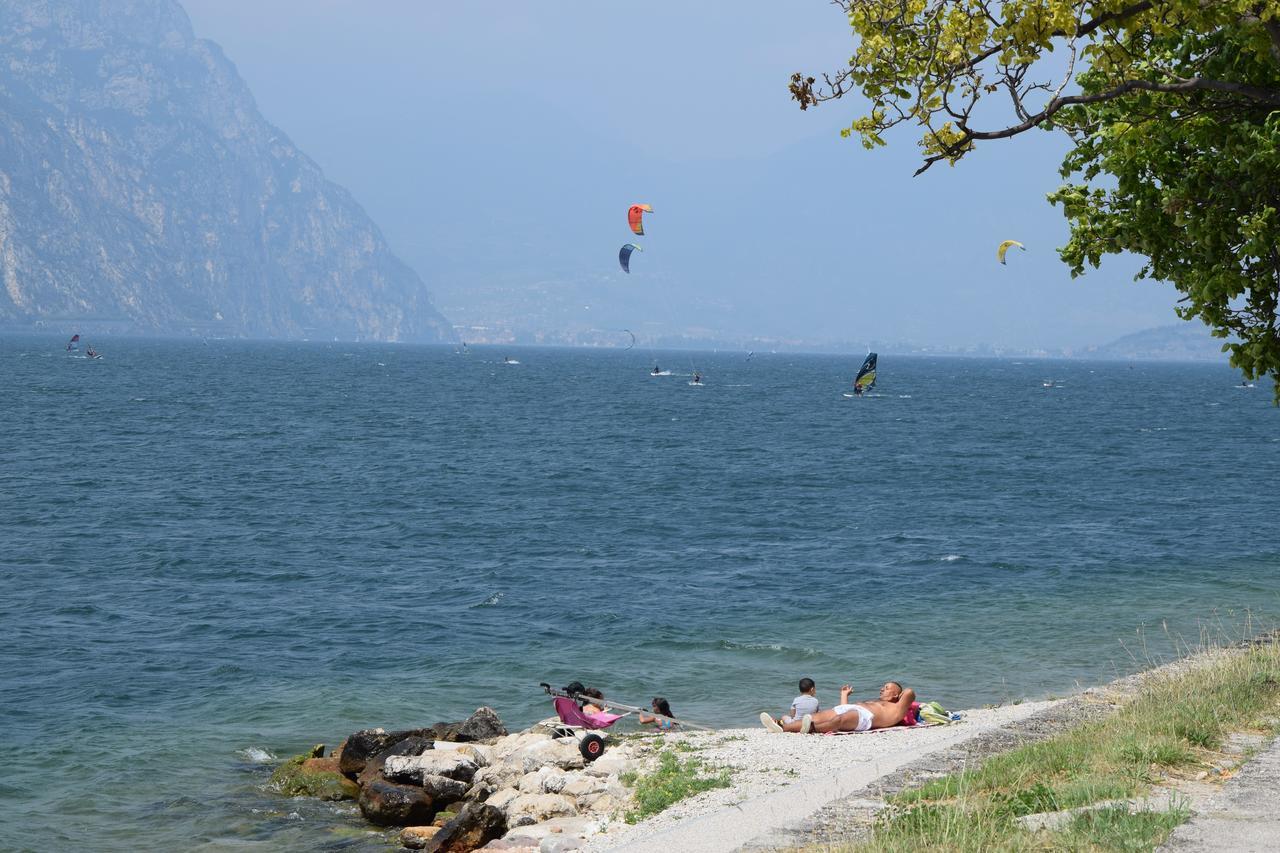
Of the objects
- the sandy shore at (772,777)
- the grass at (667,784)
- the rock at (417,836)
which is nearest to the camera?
the sandy shore at (772,777)

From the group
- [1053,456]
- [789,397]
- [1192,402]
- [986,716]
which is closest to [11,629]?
[986,716]

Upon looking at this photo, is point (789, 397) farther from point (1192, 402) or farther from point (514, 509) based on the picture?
point (514, 509)

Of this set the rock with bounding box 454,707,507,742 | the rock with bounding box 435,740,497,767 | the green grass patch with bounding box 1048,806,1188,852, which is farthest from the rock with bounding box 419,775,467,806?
the green grass patch with bounding box 1048,806,1188,852

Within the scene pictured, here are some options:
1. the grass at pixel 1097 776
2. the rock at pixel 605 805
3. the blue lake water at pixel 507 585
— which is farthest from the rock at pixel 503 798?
the grass at pixel 1097 776

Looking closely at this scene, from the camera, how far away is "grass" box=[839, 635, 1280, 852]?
10.4 m

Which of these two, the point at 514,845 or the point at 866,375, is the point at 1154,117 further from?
the point at 866,375

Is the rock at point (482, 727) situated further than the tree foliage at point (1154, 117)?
Yes

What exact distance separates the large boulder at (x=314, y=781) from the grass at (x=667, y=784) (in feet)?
17.0

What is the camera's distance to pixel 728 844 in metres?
12.7

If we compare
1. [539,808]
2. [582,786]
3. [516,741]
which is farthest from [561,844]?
[516,741]

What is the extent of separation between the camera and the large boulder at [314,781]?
20.3m

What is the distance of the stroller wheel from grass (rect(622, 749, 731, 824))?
5.83ft

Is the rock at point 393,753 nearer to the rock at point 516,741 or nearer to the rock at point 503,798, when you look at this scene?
the rock at point 516,741

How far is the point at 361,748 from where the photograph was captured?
20953mm
